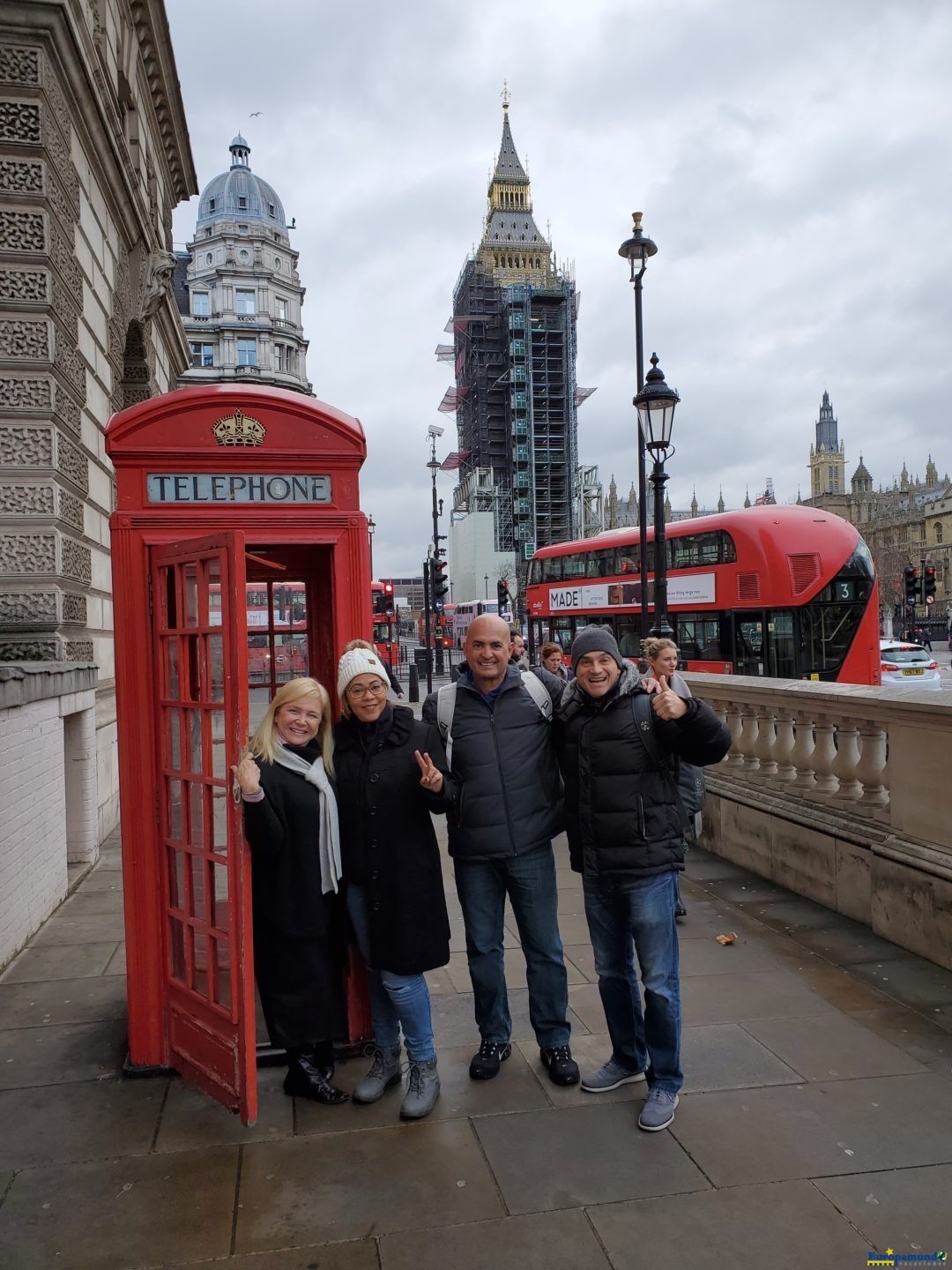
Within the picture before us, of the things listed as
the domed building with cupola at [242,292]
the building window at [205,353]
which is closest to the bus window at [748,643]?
the domed building with cupola at [242,292]

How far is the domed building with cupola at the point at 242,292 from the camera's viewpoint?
58938mm

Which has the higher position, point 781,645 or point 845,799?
point 781,645

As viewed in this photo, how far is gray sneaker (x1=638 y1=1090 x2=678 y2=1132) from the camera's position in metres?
3.35

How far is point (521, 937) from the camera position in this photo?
153 inches

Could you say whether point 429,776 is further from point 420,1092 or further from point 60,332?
point 60,332

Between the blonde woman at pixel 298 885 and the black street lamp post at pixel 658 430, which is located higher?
the black street lamp post at pixel 658 430

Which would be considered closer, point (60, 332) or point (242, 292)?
point (60, 332)

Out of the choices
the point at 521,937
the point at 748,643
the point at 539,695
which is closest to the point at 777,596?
the point at 748,643

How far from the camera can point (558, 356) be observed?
290 ft

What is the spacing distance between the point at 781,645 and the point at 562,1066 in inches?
570

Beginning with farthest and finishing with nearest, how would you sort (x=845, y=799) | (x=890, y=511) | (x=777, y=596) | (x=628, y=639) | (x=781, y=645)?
1. (x=890, y=511)
2. (x=628, y=639)
3. (x=777, y=596)
4. (x=781, y=645)
5. (x=845, y=799)

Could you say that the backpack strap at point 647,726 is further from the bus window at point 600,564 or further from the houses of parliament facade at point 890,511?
the houses of parliament facade at point 890,511

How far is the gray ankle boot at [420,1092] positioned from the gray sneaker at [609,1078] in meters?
0.63

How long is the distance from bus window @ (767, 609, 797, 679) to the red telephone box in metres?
14.4
